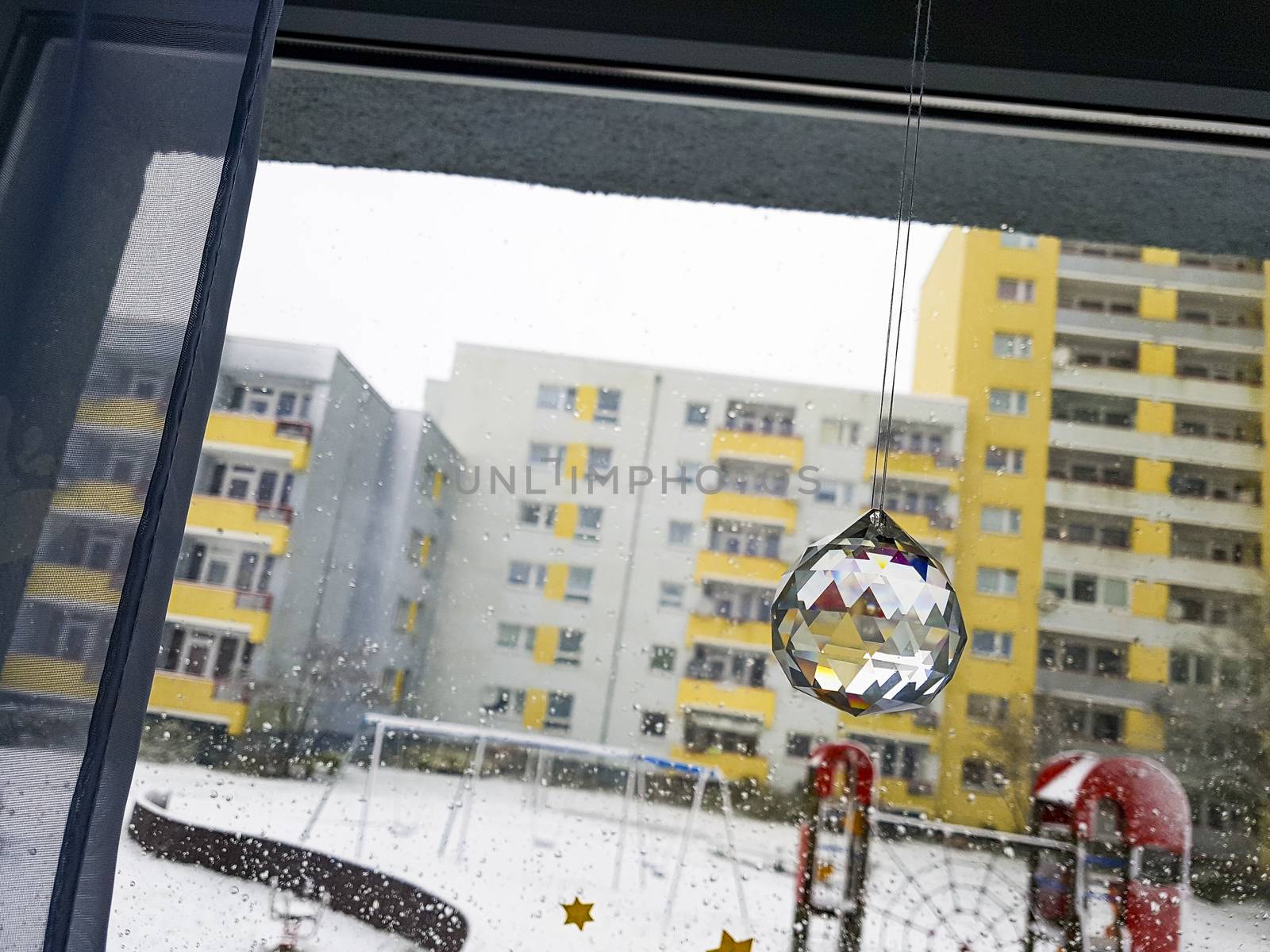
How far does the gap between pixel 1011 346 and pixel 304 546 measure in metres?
1.40

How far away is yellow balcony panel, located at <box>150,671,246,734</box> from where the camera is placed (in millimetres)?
1566

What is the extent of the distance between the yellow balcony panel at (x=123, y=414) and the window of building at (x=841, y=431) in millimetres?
1299

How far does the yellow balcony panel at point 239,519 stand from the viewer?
1677mm

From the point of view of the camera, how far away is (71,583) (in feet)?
1.82

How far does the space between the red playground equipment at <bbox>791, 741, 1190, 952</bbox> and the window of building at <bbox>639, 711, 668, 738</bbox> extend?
0.91 feet

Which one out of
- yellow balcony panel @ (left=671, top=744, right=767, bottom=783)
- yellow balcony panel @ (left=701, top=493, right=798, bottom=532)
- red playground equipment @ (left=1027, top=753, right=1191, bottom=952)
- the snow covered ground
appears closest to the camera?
A: red playground equipment @ (left=1027, top=753, right=1191, bottom=952)

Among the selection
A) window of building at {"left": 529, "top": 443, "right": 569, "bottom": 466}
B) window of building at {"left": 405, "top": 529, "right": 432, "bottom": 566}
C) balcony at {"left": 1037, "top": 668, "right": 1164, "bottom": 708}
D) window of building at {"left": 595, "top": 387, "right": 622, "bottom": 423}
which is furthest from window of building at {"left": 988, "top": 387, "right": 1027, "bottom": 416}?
window of building at {"left": 405, "top": 529, "right": 432, "bottom": 566}

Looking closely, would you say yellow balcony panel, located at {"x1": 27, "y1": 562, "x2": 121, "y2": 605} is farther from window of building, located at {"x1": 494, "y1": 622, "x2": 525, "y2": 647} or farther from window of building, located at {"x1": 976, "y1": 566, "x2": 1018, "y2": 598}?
window of building, located at {"x1": 976, "y1": 566, "x2": 1018, "y2": 598}

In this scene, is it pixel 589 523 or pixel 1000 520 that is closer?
pixel 1000 520

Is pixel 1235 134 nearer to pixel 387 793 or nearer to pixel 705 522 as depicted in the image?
pixel 705 522

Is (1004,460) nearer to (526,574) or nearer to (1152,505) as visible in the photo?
(1152,505)

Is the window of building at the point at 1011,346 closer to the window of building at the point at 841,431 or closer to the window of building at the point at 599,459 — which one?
the window of building at the point at 841,431

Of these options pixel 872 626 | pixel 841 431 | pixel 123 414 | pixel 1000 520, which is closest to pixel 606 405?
pixel 841 431

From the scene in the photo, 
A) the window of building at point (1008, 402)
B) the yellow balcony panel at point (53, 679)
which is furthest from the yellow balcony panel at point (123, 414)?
the window of building at point (1008, 402)
